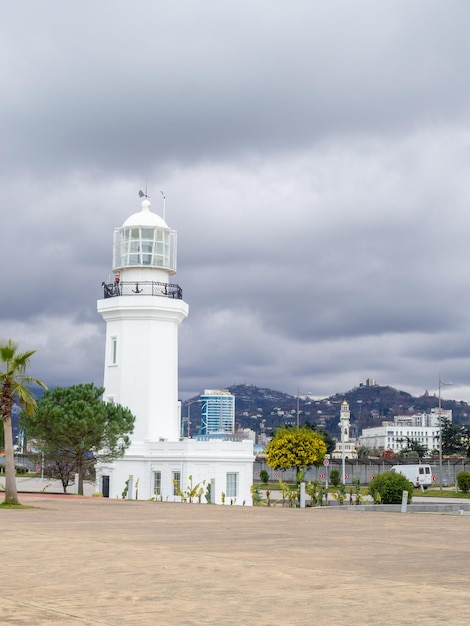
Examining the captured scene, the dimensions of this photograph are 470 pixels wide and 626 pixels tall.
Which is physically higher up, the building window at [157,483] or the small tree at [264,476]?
the building window at [157,483]

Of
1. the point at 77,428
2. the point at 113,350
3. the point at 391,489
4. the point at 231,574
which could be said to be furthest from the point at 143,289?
the point at 231,574

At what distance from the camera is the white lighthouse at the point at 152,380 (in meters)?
47.2

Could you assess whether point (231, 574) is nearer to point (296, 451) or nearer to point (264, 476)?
point (296, 451)

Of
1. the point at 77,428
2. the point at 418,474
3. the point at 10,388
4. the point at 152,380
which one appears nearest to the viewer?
the point at 10,388

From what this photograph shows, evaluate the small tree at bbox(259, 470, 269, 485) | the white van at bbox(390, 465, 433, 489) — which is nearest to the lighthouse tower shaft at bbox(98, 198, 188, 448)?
the white van at bbox(390, 465, 433, 489)

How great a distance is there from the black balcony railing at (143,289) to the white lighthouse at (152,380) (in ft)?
0.19

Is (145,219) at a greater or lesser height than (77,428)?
greater

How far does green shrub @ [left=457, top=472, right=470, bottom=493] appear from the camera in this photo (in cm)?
6472

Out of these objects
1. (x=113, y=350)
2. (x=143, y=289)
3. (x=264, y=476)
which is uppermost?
(x=143, y=289)

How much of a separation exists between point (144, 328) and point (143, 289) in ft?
7.27

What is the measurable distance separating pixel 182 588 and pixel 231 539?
6.95 meters

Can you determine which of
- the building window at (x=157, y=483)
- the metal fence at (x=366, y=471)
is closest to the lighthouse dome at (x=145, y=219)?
the building window at (x=157, y=483)

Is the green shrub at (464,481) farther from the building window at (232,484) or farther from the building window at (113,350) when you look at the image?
the building window at (113,350)

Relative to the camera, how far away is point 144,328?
A: 49969 mm
